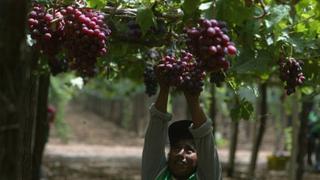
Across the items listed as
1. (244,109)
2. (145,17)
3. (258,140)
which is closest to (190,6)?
(145,17)

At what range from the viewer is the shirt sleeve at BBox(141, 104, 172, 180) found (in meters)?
3.25

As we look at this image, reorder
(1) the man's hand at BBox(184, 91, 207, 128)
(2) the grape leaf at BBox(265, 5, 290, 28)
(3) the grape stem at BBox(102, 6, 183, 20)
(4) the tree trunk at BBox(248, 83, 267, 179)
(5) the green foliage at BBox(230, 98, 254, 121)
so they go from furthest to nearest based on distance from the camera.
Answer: (4) the tree trunk at BBox(248, 83, 267, 179)
(5) the green foliage at BBox(230, 98, 254, 121)
(3) the grape stem at BBox(102, 6, 183, 20)
(1) the man's hand at BBox(184, 91, 207, 128)
(2) the grape leaf at BBox(265, 5, 290, 28)

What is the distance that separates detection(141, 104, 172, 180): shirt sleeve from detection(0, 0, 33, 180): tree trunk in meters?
1.56

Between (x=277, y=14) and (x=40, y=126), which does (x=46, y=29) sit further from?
(x=40, y=126)

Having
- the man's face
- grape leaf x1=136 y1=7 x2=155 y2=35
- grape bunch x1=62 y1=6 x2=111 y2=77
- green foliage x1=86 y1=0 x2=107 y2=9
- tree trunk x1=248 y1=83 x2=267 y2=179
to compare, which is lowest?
tree trunk x1=248 y1=83 x2=267 y2=179

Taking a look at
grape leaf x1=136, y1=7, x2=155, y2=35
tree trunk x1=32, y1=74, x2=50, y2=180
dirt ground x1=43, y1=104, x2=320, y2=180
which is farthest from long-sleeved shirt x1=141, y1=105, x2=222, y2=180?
dirt ground x1=43, y1=104, x2=320, y2=180

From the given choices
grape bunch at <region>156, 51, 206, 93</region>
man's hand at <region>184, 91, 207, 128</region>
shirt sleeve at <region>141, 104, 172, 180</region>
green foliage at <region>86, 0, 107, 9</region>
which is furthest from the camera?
shirt sleeve at <region>141, 104, 172, 180</region>

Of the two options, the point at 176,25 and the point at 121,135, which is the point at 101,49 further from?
the point at 121,135

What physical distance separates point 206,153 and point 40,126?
410 cm

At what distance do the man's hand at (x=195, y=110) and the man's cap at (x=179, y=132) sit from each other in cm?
15

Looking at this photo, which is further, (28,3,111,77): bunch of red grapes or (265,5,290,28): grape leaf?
(28,3,111,77): bunch of red grapes

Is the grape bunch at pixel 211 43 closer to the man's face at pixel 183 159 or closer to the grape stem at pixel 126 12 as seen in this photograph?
the grape stem at pixel 126 12

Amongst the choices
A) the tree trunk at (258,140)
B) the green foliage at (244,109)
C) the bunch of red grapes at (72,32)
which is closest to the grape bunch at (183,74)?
the bunch of red grapes at (72,32)

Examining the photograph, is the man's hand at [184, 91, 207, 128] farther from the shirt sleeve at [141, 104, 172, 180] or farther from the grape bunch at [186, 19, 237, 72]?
the grape bunch at [186, 19, 237, 72]
